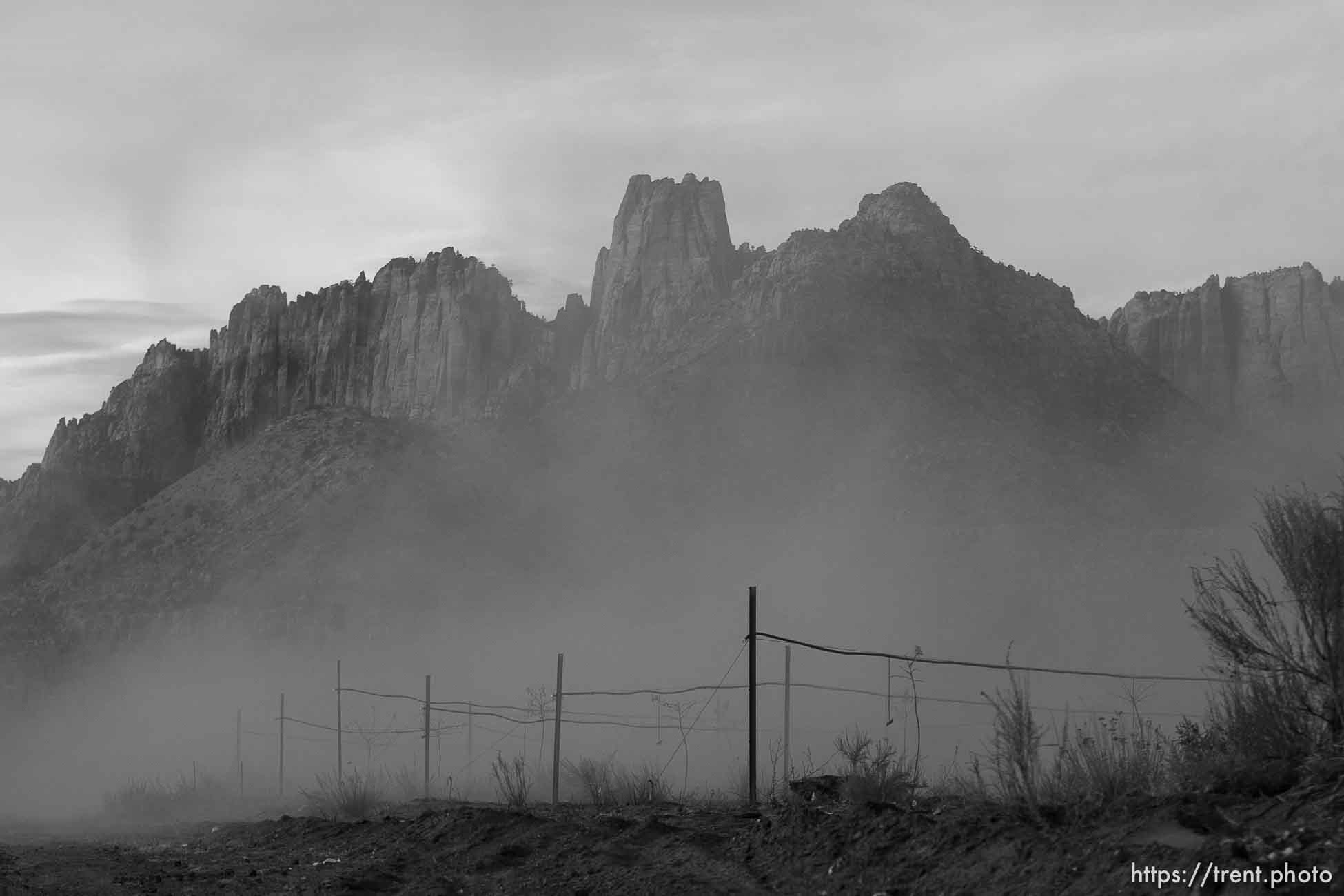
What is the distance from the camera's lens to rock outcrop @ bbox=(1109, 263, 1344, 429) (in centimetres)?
11344

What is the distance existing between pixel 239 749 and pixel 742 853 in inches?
1338

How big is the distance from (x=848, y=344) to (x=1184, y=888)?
71540mm

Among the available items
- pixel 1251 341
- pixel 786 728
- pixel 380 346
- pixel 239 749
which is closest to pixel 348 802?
pixel 786 728

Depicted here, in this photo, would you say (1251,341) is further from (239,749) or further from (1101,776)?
(1101,776)

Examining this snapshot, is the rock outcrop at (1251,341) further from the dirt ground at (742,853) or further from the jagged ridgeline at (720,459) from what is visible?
the dirt ground at (742,853)

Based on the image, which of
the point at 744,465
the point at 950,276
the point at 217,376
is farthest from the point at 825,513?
the point at 217,376

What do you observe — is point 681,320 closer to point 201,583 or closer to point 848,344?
point 848,344

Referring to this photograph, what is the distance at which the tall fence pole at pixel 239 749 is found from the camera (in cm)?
3644

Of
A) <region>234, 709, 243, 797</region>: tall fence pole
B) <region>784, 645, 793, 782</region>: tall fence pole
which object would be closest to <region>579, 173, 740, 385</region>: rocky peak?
<region>234, 709, 243, 797</region>: tall fence pole

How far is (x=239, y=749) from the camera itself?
40.8m

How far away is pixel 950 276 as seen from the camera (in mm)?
85562

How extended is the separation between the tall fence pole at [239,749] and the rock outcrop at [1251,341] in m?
84.0

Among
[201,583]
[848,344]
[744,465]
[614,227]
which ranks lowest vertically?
[201,583]

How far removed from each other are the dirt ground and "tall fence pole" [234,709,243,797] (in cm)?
2100
